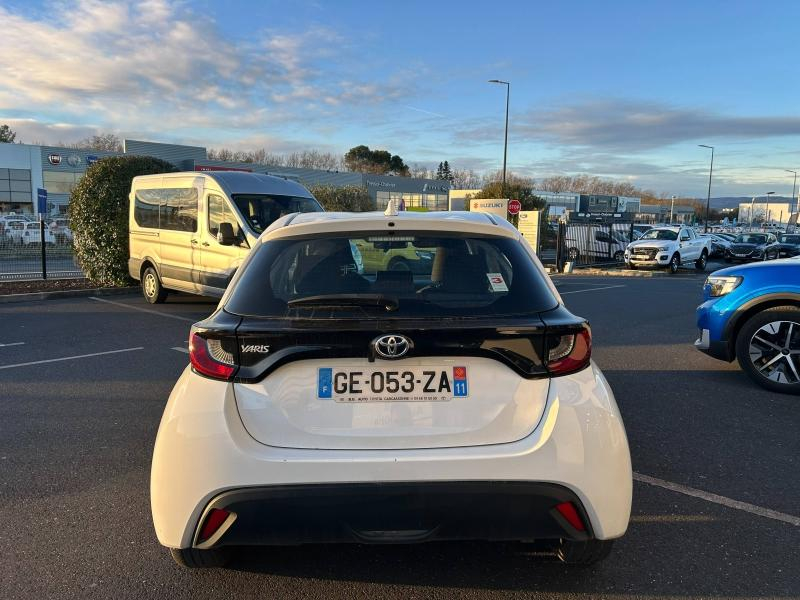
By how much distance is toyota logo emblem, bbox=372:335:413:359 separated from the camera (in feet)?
7.75

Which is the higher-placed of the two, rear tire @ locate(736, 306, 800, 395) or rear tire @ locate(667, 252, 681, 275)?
rear tire @ locate(736, 306, 800, 395)

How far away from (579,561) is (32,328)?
30.1 feet

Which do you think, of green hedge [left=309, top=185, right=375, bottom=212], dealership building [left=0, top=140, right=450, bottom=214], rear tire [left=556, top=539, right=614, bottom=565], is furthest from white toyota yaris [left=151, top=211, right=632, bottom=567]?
dealership building [left=0, top=140, right=450, bottom=214]

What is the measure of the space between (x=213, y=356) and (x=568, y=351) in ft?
4.55

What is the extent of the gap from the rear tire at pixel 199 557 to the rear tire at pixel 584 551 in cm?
148

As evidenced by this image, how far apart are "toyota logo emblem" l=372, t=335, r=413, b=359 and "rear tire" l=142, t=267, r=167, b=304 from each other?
10.5 metres

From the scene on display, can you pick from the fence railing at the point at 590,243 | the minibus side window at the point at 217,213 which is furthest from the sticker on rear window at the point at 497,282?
the fence railing at the point at 590,243

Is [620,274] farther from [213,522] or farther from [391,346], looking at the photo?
A: [213,522]

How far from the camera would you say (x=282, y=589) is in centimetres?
A: 278

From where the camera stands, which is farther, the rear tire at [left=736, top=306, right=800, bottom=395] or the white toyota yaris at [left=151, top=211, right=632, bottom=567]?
the rear tire at [left=736, top=306, right=800, bottom=395]

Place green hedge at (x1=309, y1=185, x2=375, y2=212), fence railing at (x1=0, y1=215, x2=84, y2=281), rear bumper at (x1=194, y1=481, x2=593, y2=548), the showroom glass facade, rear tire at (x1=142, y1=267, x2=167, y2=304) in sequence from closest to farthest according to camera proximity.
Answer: rear bumper at (x1=194, y1=481, x2=593, y2=548)
rear tire at (x1=142, y1=267, x2=167, y2=304)
fence railing at (x1=0, y1=215, x2=84, y2=281)
green hedge at (x1=309, y1=185, x2=375, y2=212)
the showroom glass facade

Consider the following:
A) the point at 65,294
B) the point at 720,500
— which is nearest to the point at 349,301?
the point at 720,500

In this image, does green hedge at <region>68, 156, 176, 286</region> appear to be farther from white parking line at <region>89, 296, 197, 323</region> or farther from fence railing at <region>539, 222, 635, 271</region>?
fence railing at <region>539, 222, 635, 271</region>

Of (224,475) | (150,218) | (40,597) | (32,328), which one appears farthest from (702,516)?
(150,218)
